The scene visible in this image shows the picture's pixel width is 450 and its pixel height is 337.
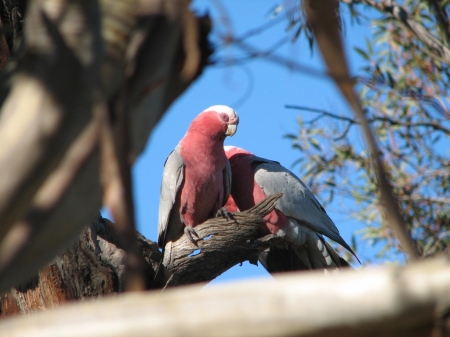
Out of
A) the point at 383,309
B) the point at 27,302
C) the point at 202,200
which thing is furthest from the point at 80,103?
the point at 202,200

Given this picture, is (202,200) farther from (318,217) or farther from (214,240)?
(318,217)

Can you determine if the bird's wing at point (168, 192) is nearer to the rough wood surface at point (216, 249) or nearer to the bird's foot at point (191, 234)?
the bird's foot at point (191, 234)

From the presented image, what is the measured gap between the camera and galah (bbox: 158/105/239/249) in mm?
4570

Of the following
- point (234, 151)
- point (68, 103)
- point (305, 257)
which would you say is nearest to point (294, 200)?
point (305, 257)

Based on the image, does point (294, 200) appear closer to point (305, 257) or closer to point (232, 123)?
point (305, 257)

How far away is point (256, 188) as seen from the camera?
496 centimetres

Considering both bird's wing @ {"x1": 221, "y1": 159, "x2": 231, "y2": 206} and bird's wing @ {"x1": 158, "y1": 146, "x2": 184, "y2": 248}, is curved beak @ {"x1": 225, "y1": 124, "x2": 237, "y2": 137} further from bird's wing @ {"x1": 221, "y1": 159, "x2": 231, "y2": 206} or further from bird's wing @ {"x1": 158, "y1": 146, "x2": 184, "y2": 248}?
bird's wing @ {"x1": 158, "y1": 146, "x2": 184, "y2": 248}

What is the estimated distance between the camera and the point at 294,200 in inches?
195

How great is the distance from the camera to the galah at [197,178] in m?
4.57

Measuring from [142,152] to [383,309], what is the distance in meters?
0.75

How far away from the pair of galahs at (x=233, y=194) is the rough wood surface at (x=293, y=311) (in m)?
3.48

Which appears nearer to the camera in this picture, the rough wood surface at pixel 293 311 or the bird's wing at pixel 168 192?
the rough wood surface at pixel 293 311

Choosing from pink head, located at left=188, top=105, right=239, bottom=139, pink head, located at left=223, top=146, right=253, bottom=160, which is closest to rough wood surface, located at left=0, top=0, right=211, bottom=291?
pink head, located at left=188, top=105, right=239, bottom=139

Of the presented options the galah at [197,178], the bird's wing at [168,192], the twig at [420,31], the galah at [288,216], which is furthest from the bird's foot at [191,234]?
the twig at [420,31]
